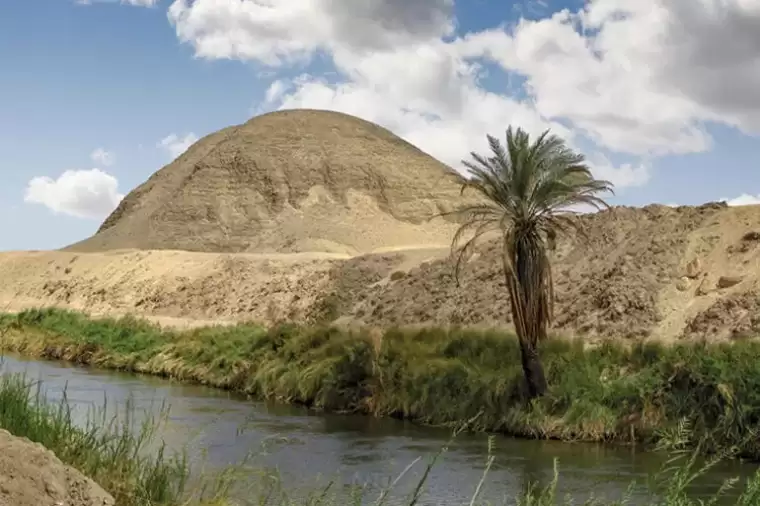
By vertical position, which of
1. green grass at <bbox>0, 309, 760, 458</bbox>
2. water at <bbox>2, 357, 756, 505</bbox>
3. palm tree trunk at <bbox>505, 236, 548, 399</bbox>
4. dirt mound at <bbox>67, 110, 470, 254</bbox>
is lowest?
water at <bbox>2, 357, 756, 505</bbox>

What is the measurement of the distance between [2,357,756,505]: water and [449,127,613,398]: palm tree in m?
2.78

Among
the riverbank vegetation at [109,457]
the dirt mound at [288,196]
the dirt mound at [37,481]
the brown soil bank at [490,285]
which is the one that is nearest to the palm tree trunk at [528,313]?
the brown soil bank at [490,285]

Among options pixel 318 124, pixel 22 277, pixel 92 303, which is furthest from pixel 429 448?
pixel 318 124

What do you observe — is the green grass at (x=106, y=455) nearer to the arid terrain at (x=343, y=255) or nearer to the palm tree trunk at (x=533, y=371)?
the palm tree trunk at (x=533, y=371)

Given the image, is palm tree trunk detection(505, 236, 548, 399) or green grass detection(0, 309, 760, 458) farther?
palm tree trunk detection(505, 236, 548, 399)

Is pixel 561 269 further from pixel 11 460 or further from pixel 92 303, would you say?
pixel 11 460

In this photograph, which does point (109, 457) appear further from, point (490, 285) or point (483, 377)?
point (490, 285)

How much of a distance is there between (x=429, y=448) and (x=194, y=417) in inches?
238

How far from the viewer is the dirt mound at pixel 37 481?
19.0 feet

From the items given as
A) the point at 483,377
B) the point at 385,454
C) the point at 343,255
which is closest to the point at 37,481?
the point at 385,454

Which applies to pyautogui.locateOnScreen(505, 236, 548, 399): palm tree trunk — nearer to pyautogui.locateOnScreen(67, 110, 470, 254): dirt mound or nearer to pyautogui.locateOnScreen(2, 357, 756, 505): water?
pyautogui.locateOnScreen(2, 357, 756, 505): water

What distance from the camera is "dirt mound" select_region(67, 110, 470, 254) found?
81125mm

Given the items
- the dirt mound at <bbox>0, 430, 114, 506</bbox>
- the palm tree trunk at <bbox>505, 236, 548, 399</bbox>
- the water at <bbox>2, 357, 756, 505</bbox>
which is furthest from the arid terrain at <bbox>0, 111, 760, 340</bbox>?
the dirt mound at <bbox>0, 430, 114, 506</bbox>

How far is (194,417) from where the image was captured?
74.2 feet
